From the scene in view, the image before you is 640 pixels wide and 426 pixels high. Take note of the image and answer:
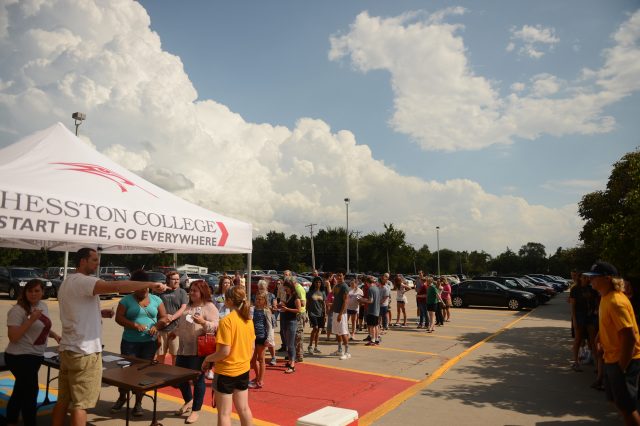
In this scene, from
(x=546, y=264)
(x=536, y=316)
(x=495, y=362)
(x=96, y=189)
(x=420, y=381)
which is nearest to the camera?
(x=96, y=189)

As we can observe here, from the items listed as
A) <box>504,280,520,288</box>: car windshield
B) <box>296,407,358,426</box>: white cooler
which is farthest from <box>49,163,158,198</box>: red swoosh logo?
<box>504,280,520,288</box>: car windshield

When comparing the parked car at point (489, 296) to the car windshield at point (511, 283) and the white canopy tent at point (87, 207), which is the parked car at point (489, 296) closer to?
the car windshield at point (511, 283)

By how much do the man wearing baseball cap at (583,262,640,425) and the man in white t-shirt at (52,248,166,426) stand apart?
4.61 metres

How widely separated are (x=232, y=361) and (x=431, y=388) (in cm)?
422

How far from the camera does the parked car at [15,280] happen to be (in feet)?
74.1

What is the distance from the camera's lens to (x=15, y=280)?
23.0 meters

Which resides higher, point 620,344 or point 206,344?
point 620,344

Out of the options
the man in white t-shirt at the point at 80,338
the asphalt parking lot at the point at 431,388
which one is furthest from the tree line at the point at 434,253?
the man in white t-shirt at the point at 80,338

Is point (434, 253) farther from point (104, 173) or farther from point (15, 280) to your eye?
point (104, 173)

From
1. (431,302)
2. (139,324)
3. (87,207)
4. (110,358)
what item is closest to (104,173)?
(87,207)

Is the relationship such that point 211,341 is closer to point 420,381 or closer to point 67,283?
point 67,283

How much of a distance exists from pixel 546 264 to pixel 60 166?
114704 millimetres

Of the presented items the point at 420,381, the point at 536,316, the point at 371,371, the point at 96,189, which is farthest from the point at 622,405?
the point at 536,316

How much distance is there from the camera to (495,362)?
8945 millimetres
